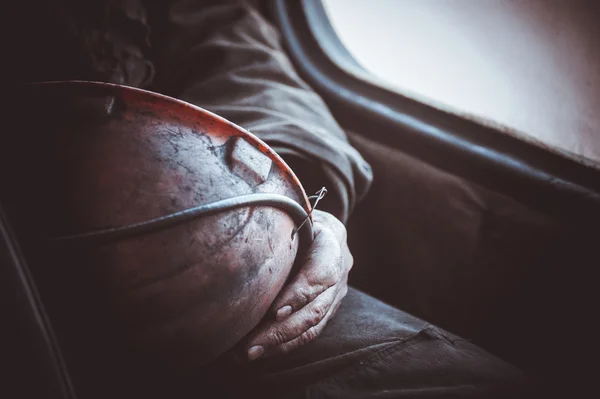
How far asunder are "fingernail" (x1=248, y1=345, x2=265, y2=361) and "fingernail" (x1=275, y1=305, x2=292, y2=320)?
6 centimetres

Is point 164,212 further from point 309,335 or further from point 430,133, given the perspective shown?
point 430,133

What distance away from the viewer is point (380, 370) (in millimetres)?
799

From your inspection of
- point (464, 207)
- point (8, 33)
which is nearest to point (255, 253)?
point (464, 207)

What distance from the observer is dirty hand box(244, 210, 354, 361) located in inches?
28.1

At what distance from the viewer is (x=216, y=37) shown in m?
1.33

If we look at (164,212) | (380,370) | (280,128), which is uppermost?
(164,212)

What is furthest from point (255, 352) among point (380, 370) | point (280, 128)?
point (280, 128)

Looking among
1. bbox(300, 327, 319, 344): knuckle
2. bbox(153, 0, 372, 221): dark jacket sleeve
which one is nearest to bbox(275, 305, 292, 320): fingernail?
bbox(300, 327, 319, 344): knuckle

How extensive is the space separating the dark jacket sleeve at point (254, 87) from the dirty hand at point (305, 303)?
227mm

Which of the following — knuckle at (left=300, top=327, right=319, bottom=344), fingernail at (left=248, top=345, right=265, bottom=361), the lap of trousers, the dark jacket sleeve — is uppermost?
the dark jacket sleeve

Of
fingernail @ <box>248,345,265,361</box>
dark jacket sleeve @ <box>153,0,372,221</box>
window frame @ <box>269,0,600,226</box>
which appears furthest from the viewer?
window frame @ <box>269,0,600,226</box>

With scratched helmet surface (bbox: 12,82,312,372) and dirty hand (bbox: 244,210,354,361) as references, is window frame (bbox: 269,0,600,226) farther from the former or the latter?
scratched helmet surface (bbox: 12,82,312,372)

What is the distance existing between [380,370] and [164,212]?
499 millimetres

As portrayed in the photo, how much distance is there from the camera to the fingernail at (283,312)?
70 cm
